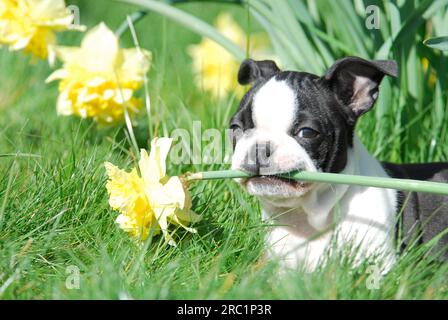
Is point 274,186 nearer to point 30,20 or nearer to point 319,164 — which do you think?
point 319,164

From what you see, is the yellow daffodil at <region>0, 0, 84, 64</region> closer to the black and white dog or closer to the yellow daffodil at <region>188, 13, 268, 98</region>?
the black and white dog

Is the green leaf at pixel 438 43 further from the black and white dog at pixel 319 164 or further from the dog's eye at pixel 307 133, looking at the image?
the dog's eye at pixel 307 133

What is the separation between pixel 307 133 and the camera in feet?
7.29

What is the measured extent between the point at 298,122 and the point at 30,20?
3.46ft

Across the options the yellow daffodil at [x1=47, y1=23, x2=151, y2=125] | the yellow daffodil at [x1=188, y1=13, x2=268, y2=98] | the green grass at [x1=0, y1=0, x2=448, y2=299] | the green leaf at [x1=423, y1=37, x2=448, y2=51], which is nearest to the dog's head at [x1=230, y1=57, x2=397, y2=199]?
the green leaf at [x1=423, y1=37, x2=448, y2=51]

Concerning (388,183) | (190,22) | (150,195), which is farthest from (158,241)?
(190,22)

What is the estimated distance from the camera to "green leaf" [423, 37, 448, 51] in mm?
2275

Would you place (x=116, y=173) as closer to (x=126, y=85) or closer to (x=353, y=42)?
(x=126, y=85)

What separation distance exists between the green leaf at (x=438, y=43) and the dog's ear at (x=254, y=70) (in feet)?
1.39

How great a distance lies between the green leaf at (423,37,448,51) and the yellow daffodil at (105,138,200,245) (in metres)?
0.72

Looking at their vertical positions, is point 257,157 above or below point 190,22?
below

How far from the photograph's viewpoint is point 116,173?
2.20 metres

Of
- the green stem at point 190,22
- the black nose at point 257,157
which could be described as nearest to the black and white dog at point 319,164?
the black nose at point 257,157

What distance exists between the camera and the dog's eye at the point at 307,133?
222 cm
